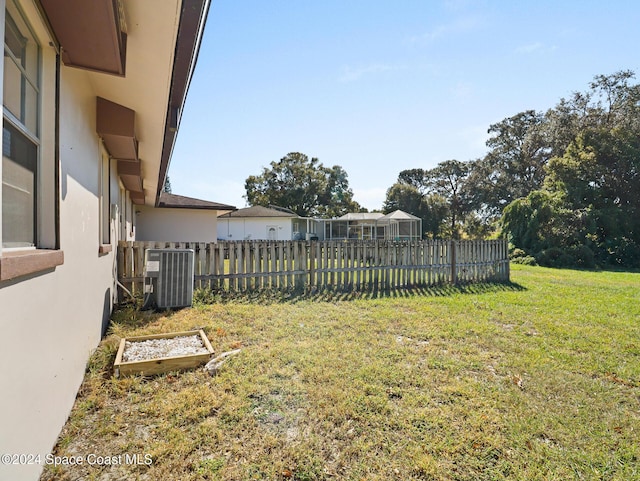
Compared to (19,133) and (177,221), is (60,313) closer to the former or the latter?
(19,133)

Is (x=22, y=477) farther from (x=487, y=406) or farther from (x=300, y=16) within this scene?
(x=300, y=16)

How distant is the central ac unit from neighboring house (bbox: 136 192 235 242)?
8.32m

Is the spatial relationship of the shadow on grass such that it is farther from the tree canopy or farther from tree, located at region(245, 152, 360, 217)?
tree, located at region(245, 152, 360, 217)

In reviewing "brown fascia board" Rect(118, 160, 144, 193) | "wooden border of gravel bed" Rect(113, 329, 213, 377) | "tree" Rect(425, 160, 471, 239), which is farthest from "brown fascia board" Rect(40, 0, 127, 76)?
"tree" Rect(425, 160, 471, 239)

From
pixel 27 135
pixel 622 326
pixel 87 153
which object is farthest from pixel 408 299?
pixel 27 135

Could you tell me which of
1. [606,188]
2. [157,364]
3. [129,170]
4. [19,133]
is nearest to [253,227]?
[129,170]

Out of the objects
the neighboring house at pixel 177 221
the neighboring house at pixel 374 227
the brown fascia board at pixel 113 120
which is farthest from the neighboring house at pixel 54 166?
the neighboring house at pixel 374 227

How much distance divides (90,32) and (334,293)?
5.92 m

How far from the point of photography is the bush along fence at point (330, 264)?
6281 millimetres

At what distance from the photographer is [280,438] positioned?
225cm

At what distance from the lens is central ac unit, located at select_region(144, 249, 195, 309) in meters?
5.34

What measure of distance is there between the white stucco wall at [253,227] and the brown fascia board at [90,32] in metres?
21.9

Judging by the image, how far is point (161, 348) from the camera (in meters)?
3.65

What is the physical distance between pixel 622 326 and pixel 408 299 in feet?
11.2
